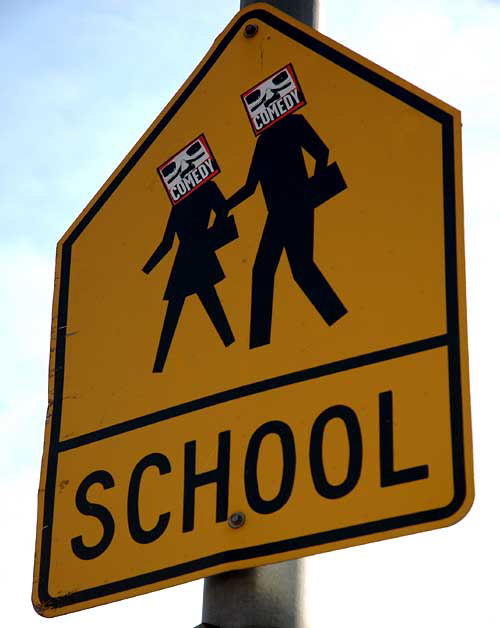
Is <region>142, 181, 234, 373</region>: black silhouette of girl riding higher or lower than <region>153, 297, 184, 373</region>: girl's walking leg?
higher

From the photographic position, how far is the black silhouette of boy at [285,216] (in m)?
2.12

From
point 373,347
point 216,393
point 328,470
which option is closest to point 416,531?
point 328,470

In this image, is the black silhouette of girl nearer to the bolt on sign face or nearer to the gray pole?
the bolt on sign face

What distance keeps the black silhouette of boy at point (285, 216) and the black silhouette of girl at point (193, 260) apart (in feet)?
0.21

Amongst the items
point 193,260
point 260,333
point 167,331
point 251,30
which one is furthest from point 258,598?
point 251,30

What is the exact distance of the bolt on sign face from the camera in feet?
6.28

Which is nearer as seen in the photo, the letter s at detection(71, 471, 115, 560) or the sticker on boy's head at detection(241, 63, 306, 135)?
the letter s at detection(71, 471, 115, 560)

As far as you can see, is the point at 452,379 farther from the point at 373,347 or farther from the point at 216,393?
the point at 216,393

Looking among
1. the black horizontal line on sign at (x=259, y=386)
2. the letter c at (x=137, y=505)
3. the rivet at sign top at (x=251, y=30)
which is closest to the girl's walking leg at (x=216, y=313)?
the black horizontal line on sign at (x=259, y=386)

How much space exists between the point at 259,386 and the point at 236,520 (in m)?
0.23

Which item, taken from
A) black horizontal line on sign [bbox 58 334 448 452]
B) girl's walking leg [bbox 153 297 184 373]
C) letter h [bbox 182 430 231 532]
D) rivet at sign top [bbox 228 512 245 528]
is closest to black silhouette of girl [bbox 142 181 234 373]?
girl's walking leg [bbox 153 297 184 373]

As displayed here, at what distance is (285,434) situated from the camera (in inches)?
79.4

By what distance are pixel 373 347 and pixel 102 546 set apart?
1.98 feet

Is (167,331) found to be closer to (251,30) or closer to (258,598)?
(258,598)
